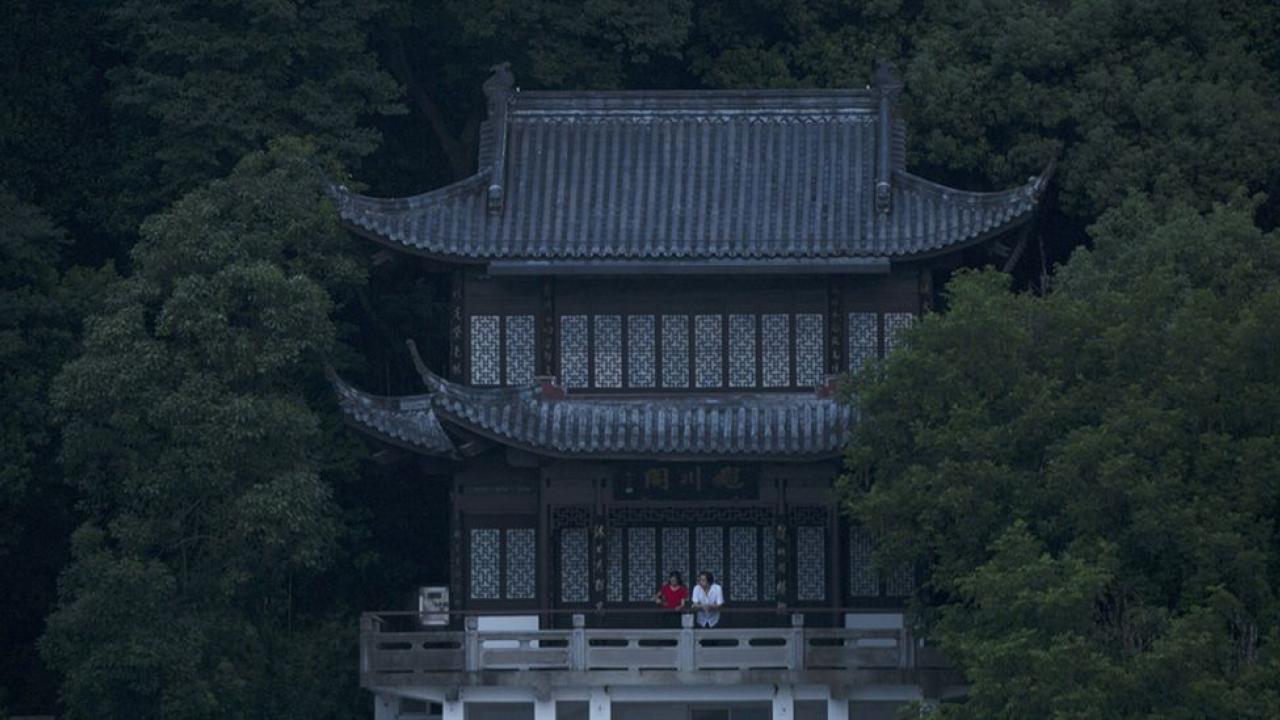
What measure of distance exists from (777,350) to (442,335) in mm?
6758

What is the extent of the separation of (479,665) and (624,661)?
187 centimetres

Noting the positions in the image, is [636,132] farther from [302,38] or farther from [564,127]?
[302,38]

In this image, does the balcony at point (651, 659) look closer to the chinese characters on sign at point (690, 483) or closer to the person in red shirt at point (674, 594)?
the person in red shirt at point (674, 594)

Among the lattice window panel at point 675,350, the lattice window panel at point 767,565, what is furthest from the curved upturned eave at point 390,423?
the lattice window panel at point 767,565

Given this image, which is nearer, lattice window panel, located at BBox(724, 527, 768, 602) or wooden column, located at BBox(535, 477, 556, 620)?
wooden column, located at BBox(535, 477, 556, 620)

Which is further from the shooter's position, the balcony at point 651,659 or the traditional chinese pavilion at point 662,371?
the traditional chinese pavilion at point 662,371

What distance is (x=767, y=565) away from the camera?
39.6 meters

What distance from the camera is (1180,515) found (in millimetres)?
32531

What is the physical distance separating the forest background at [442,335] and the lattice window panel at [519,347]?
2398 millimetres

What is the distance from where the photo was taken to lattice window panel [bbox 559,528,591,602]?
3944 cm

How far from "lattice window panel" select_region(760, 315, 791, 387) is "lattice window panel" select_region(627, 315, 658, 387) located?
4.94 ft

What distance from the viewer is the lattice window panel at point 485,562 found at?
129ft

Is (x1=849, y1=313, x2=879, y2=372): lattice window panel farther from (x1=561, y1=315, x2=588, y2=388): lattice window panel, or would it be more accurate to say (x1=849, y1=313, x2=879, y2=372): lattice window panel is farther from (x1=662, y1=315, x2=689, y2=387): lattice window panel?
(x1=561, y1=315, x2=588, y2=388): lattice window panel

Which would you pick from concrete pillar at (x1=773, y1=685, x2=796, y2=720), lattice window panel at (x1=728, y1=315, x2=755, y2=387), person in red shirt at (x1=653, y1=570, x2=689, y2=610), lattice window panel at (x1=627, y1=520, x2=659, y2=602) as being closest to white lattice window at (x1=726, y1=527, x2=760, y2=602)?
person in red shirt at (x1=653, y1=570, x2=689, y2=610)
